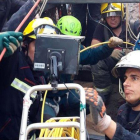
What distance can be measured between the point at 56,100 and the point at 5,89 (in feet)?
3.60

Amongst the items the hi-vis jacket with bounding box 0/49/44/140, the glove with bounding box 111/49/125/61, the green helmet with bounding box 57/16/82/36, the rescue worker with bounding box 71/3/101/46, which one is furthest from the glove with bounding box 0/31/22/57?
the rescue worker with bounding box 71/3/101/46

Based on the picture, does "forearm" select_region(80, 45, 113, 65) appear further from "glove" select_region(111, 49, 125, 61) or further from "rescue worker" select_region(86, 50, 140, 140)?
"rescue worker" select_region(86, 50, 140, 140)

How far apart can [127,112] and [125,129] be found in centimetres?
31

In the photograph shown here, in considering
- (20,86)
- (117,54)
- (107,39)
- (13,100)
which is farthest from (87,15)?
(13,100)

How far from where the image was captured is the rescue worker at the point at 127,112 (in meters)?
2.11

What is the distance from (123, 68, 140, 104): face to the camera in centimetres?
246

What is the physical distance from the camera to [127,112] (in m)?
2.56

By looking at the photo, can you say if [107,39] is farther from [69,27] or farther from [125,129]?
[125,129]

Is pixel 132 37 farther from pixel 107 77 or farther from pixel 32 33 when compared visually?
pixel 32 33

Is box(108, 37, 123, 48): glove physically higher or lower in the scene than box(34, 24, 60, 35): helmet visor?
lower

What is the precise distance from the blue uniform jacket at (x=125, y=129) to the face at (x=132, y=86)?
14 centimetres

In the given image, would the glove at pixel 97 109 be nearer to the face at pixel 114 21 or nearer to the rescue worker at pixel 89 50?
the rescue worker at pixel 89 50

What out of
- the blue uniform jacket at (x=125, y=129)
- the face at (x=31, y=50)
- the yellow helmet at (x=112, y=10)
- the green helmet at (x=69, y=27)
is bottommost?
the blue uniform jacket at (x=125, y=129)

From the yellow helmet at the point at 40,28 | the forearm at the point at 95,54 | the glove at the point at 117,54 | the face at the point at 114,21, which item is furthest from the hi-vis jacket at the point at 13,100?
the face at the point at 114,21
